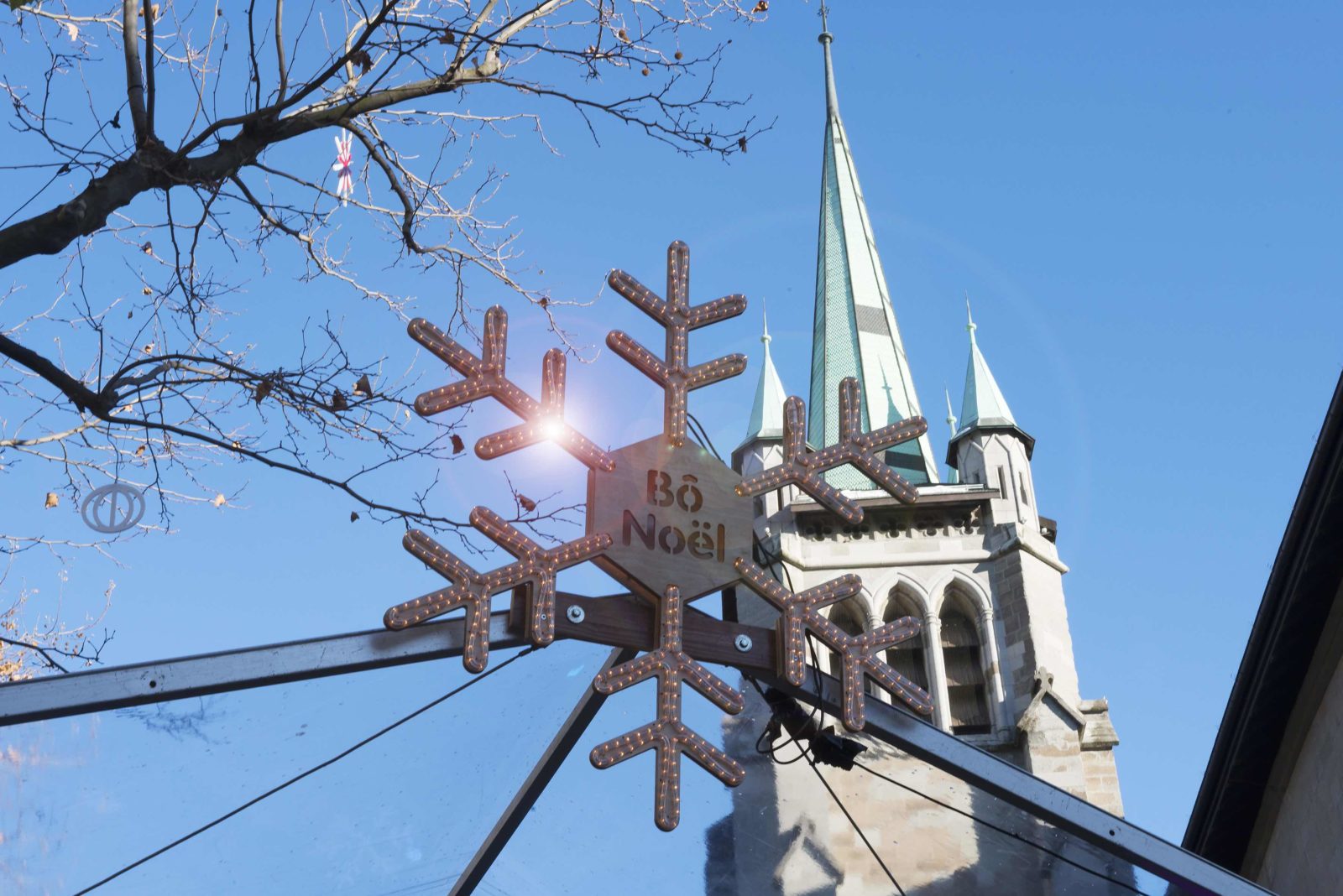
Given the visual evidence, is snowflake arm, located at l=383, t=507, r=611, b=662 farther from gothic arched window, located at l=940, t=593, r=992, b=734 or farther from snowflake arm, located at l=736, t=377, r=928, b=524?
gothic arched window, located at l=940, t=593, r=992, b=734

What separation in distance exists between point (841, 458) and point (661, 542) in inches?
39.8

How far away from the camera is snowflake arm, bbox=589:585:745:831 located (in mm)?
6031

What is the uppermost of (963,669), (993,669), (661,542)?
(963,669)

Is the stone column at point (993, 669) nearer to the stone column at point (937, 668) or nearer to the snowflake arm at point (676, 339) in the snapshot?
the stone column at point (937, 668)

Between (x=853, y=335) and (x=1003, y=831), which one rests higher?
(x=853, y=335)

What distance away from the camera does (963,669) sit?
35.0 meters

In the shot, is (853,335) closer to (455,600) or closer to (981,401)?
(981,401)

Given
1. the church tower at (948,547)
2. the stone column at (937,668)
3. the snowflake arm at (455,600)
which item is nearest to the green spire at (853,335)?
the church tower at (948,547)

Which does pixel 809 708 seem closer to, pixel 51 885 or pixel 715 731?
pixel 715 731

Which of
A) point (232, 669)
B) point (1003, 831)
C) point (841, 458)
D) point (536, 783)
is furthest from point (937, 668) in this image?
point (232, 669)

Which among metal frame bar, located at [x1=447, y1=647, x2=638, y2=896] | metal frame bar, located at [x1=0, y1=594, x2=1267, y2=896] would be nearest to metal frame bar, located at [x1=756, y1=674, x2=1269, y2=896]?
metal frame bar, located at [x1=0, y1=594, x2=1267, y2=896]

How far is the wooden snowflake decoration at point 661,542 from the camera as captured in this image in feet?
19.8

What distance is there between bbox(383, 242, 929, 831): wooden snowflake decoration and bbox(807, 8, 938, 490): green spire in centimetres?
3124

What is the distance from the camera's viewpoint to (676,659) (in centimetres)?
628
